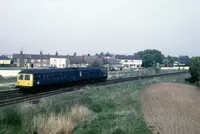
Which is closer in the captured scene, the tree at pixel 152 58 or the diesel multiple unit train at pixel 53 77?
the diesel multiple unit train at pixel 53 77

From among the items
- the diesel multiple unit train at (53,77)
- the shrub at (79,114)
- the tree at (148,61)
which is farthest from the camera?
the tree at (148,61)

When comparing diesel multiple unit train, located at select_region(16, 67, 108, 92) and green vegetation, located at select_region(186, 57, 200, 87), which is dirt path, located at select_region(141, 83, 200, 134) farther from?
green vegetation, located at select_region(186, 57, 200, 87)

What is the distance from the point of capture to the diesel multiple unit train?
32.5m

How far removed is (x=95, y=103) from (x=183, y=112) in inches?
308

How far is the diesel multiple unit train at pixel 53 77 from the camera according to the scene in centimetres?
3246

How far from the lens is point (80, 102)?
24.5 meters

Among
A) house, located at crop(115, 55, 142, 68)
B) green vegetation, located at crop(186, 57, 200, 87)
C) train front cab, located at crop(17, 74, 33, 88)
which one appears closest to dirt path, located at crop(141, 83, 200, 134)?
train front cab, located at crop(17, 74, 33, 88)

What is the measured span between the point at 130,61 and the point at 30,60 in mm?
50016

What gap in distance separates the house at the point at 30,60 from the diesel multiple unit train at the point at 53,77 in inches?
2769

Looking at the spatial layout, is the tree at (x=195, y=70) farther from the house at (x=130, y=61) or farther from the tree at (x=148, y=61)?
the tree at (x=148, y=61)

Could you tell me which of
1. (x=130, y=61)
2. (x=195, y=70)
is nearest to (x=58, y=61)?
(x=130, y=61)

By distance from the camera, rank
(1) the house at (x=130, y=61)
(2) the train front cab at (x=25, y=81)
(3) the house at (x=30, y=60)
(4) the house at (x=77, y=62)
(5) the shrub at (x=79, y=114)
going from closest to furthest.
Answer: (5) the shrub at (x=79, y=114), (2) the train front cab at (x=25, y=81), (3) the house at (x=30, y=60), (4) the house at (x=77, y=62), (1) the house at (x=130, y=61)

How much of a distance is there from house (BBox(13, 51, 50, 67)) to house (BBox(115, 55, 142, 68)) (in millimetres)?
38306

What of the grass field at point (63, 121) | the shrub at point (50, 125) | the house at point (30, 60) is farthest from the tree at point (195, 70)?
the house at point (30, 60)
